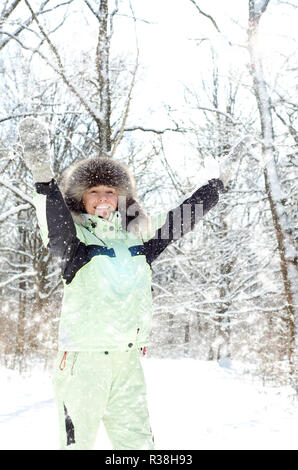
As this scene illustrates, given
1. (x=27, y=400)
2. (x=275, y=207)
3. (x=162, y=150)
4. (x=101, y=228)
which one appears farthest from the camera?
(x=162, y=150)

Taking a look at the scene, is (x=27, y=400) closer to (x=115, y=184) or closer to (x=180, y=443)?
(x=180, y=443)

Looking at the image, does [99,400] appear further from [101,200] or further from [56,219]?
[101,200]

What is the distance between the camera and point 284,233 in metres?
5.05

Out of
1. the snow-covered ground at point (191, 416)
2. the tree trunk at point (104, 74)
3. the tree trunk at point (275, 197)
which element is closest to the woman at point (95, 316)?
the snow-covered ground at point (191, 416)

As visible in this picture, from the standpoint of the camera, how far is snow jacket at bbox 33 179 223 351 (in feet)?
5.72

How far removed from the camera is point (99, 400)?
1688 mm

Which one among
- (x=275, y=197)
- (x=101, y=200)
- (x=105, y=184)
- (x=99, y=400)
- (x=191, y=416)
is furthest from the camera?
(x=275, y=197)

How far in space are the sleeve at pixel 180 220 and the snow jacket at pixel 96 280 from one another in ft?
0.67

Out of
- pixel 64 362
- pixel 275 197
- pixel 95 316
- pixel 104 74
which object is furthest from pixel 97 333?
pixel 104 74

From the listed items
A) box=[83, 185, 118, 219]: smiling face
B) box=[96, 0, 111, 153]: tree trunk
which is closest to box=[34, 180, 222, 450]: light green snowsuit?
box=[83, 185, 118, 219]: smiling face

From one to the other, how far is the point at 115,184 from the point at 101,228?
475 mm

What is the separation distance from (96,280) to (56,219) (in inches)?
13.3

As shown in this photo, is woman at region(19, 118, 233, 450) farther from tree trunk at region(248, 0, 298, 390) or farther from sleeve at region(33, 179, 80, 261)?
tree trunk at region(248, 0, 298, 390)
